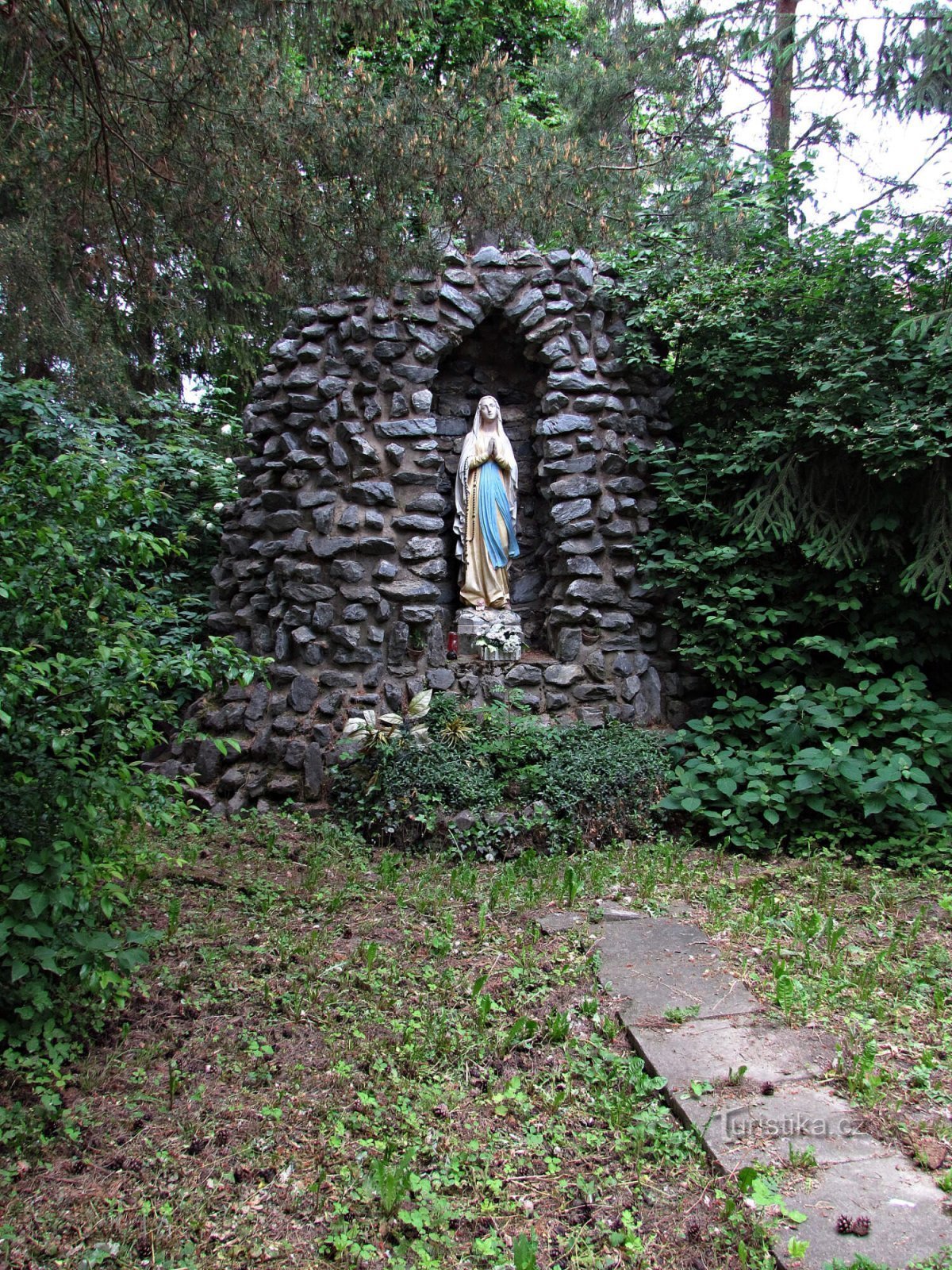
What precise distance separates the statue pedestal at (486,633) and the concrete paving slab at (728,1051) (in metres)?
3.32

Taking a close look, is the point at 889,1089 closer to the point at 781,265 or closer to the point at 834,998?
the point at 834,998

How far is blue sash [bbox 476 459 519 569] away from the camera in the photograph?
20.8 ft

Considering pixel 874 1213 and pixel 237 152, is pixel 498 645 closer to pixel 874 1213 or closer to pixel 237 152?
pixel 237 152

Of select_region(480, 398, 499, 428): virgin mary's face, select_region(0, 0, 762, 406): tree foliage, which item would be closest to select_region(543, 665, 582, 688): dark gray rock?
select_region(480, 398, 499, 428): virgin mary's face

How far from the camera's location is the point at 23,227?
159 inches

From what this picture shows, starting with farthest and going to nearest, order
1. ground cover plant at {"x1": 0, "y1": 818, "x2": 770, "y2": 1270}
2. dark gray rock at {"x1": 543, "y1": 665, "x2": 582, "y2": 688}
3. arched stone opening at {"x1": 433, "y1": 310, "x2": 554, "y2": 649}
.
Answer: arched stone opening at {"x1": 433, "y1": 310, "x2": 554, "y2": 649}, dark gray rock at {"x1": 543, "y1": 665, "x2": 582, "y2": 688}, ground cover plant at {"x1": 0, "y1": 818, "x2": 770, "y2": 1270}

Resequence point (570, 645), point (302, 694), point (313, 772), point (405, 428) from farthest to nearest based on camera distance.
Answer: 1. point (570, 645)
2. point (405, 428)
3. point (302, 694)
4. point (313, 772)

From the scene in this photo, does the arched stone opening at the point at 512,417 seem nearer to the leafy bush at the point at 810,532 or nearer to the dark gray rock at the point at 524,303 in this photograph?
the dark gray rock at the point at 524,303

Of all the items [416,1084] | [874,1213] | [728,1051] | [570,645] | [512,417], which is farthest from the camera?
[512,417]

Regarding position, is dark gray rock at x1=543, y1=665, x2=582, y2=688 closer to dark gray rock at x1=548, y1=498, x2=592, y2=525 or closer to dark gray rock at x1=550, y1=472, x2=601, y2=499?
dark gray rock at x1=548, y1=498, x2=592, y2=525

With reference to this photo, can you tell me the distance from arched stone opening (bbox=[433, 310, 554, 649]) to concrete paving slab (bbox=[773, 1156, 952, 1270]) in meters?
4.60

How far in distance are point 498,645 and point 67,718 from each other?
12.6ft

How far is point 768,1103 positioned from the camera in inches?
99.8

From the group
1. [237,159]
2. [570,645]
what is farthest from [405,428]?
[237,159]
